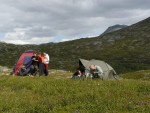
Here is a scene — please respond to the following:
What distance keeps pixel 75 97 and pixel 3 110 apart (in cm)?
447

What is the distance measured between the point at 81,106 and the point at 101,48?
181 metres

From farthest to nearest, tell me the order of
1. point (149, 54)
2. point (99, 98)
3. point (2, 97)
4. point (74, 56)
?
point (74, 56)
point (149, 54)
point (2, 97)
point (99, 98)

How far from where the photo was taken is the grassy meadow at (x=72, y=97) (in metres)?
18.2

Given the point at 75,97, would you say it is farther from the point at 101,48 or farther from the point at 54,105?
the point at 101,48

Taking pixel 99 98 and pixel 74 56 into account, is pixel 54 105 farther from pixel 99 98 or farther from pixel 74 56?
pixel 74 56

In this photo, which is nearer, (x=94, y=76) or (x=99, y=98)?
(x=99, y=98)

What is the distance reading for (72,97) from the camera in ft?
71.7

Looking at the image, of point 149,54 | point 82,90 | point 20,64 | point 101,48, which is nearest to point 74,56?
point 101,48

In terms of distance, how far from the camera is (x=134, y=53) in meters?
176

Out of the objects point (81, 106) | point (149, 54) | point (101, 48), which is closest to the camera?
point (81, 106)

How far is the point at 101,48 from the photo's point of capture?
19925 centimetres

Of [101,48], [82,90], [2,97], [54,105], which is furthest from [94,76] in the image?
[101,48]

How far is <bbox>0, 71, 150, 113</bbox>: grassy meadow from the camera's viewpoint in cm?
1820

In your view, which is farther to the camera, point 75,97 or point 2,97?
point 2,97
